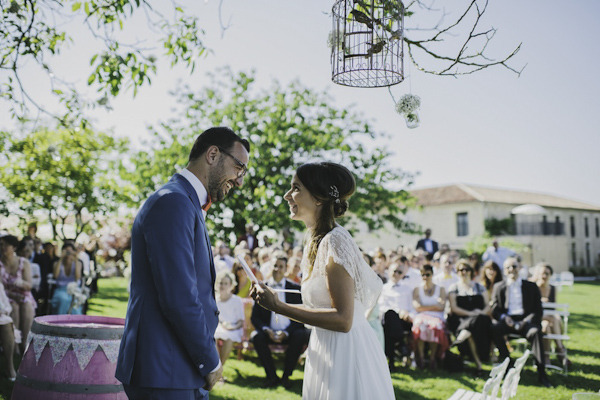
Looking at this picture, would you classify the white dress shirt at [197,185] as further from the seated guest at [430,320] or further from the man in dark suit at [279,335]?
the seated guest at [430,320]

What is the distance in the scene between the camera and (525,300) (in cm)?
858

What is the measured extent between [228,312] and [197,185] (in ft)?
18.9

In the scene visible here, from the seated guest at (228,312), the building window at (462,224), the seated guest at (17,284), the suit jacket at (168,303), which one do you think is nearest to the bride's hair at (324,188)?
the suit jacket at (168,303)

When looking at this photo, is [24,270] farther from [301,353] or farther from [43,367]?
[43,367]

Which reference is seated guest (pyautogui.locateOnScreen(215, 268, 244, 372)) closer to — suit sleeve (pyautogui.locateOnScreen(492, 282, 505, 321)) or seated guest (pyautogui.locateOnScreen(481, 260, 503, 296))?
suit sleeve (pyautogui.locateOnScreen(492, 282, 505, 321))

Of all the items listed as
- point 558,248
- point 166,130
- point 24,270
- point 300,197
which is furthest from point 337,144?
point 558,248

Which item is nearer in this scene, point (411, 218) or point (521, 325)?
point (521, 325)

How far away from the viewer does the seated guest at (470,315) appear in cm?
859

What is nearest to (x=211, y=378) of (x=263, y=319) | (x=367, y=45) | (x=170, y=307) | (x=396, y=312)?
(x=170, y=307)

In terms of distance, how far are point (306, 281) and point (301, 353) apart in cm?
556

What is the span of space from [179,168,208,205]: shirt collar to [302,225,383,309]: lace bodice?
76cm

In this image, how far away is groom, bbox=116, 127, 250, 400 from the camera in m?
2.12

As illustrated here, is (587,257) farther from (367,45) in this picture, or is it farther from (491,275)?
(367,45)

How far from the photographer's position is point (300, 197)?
2988 mm
